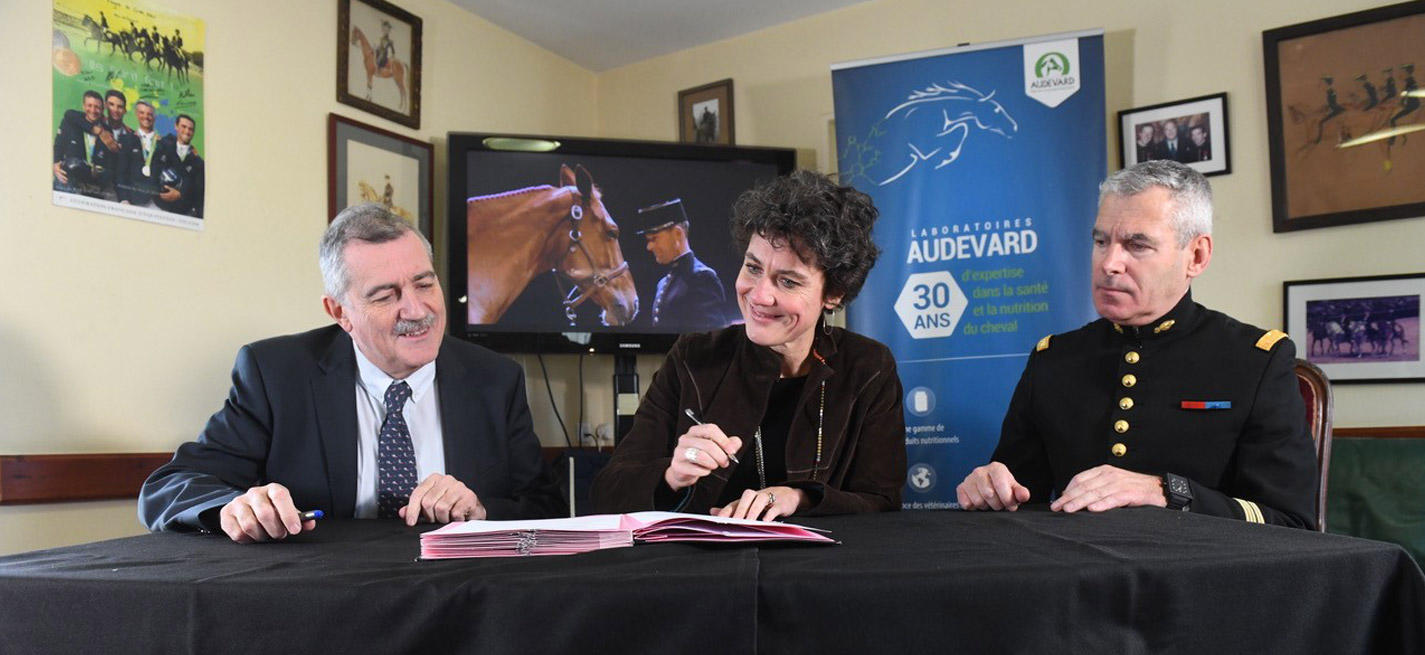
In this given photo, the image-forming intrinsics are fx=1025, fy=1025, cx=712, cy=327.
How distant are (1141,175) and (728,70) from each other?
3015 mm

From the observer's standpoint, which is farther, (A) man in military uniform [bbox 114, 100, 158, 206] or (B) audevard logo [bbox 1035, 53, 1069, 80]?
(B) audevard logo [bbox 1035, 53, 1069, 80]

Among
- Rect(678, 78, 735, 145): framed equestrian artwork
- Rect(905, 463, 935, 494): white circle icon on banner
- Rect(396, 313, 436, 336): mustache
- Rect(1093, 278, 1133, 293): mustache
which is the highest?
Rect(678, 78, 735, 145): framed equestrian artwork

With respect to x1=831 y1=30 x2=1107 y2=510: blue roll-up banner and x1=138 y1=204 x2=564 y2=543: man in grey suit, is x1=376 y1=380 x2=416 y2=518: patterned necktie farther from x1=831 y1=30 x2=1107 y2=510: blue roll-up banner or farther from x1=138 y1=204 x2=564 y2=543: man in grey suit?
x1=831 y1=30 x2=1107 y2=510: blue roll-up banner

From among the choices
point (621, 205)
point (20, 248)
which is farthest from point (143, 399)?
point (621, 205)

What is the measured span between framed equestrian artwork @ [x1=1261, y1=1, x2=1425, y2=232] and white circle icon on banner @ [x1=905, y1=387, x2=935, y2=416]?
121 centimetres

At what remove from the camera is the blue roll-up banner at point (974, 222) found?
10.9 feet

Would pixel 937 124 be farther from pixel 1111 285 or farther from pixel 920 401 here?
pixel 1111 285

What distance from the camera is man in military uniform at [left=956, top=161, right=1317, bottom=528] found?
164cm

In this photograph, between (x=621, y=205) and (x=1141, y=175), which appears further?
(x=621, y=205)

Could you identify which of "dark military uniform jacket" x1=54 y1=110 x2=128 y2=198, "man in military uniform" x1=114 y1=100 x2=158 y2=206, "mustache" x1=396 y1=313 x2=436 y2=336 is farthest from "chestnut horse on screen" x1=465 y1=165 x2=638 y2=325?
"mustache" x1=396 y1=313 x2=436 y2=336

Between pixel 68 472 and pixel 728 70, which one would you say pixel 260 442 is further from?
pixel 728 70

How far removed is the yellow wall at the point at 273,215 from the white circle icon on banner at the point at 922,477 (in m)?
1.06

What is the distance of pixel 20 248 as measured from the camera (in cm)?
267

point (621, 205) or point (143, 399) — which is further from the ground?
point (621, 205)
